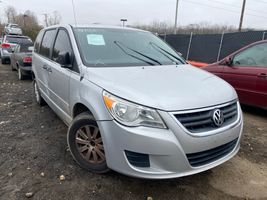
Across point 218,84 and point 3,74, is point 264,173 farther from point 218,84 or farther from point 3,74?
point 3,74

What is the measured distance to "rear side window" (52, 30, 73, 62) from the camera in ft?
11.5

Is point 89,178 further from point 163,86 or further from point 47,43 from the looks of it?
point 47,43

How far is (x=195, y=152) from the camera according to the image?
93.0 inches

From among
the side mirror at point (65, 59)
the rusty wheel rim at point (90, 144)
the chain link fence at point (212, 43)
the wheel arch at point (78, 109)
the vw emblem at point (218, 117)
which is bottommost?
the chain link fence at point (212, 43)

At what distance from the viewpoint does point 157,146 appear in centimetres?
225

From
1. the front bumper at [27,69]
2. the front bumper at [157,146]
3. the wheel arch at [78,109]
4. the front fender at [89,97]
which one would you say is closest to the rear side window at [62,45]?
the front fender at [89,97]

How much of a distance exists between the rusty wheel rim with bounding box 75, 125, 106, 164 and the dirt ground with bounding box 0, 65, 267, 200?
22cm

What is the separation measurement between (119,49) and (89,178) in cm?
171

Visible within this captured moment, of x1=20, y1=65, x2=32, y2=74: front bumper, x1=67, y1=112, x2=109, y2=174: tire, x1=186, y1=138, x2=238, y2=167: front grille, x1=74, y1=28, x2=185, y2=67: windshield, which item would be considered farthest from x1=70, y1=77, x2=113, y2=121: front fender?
x1=20, y1=65, x2=32, y2=74: front bumper

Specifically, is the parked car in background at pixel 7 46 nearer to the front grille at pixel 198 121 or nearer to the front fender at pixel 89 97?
the front fender at pixel 89 97

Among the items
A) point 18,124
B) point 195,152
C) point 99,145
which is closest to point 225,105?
point 195,152

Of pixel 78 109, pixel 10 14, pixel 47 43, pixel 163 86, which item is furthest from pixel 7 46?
pixel 10 14

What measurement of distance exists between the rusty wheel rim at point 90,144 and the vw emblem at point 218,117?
116 cm

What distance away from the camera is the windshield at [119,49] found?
325 cm
